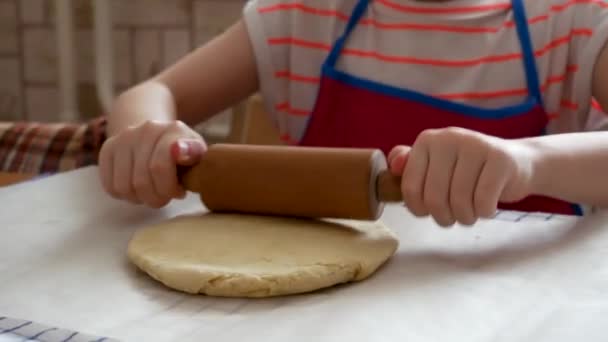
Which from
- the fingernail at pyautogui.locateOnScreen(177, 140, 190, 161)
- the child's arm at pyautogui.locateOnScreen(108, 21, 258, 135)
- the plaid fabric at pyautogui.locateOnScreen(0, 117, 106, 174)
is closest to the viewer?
the fingernail at pyautogui.locateOnScreen(177, 140, 190, 161)

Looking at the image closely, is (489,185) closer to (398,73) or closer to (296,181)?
Result: (296,181)

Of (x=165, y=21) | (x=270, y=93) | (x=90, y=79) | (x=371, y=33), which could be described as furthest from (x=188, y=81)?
(x=90, y=79)

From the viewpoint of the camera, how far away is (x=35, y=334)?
41cm

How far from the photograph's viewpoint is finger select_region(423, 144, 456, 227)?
0.52m

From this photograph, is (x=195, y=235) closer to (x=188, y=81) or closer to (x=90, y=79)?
(x=188, y=81)

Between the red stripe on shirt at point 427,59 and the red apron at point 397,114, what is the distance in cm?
2

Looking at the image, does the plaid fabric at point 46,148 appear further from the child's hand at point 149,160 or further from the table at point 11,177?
the child's hand at point 149,160

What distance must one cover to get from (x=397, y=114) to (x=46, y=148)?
539 mm

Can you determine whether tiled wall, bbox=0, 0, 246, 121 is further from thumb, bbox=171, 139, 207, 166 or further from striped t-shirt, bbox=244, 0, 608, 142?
thumb, bbox=171, 139, 207, 166

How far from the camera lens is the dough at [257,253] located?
1.56 feet

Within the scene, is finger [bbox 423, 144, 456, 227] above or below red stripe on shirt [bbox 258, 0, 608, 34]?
below

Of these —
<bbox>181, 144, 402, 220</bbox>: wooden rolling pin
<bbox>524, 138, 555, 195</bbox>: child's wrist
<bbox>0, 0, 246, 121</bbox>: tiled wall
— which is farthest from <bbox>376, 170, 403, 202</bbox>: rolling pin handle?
<bbox>0, 0, 246, 121</bbox>: tiled wall

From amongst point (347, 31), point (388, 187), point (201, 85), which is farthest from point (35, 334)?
point (347, 31)

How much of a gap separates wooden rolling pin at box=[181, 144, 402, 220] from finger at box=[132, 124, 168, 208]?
0.04 metres
